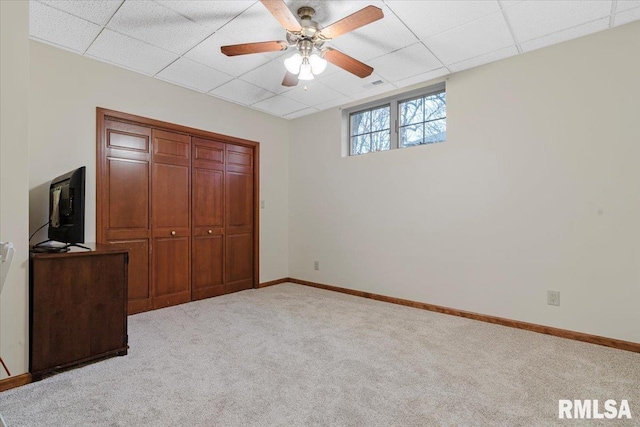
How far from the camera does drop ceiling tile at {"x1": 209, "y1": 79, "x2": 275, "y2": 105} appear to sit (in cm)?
382

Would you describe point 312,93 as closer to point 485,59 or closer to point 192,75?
point 192,75

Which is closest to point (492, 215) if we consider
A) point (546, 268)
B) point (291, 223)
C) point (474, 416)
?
point (546, 268)

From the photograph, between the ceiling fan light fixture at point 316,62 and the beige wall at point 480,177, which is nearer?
the ceiling fan light fixture at point 316,62

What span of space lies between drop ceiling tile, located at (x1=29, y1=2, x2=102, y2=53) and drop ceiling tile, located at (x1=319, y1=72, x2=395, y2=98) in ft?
7.11

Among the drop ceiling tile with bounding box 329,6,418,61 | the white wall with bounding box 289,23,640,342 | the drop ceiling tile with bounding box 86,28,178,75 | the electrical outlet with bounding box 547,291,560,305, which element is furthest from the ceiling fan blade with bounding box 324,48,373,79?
the electrical outlet with bounding box 547,291,560,305

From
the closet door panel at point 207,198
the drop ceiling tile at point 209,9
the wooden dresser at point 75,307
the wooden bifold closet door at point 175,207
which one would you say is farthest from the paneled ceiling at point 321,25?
the wooden dresser at point 75,307

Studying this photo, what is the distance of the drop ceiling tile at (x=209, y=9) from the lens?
2.32 meters

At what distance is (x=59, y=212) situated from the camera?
248 centimetres

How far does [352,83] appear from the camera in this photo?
3758 mm

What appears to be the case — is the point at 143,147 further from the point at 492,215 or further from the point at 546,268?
the point at 546,268

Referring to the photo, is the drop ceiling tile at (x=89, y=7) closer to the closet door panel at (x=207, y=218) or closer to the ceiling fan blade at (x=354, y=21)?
the ceiling fan blade at (x=354, y=21)

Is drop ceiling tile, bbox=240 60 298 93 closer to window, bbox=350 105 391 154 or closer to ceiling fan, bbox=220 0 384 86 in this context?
ceiling fan, bbox=220 0 384 86

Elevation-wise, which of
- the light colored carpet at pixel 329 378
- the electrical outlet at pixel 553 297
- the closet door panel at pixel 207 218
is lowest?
the light colored carpet at pixel 329 378

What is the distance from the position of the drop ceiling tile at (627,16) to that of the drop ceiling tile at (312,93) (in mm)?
2616
